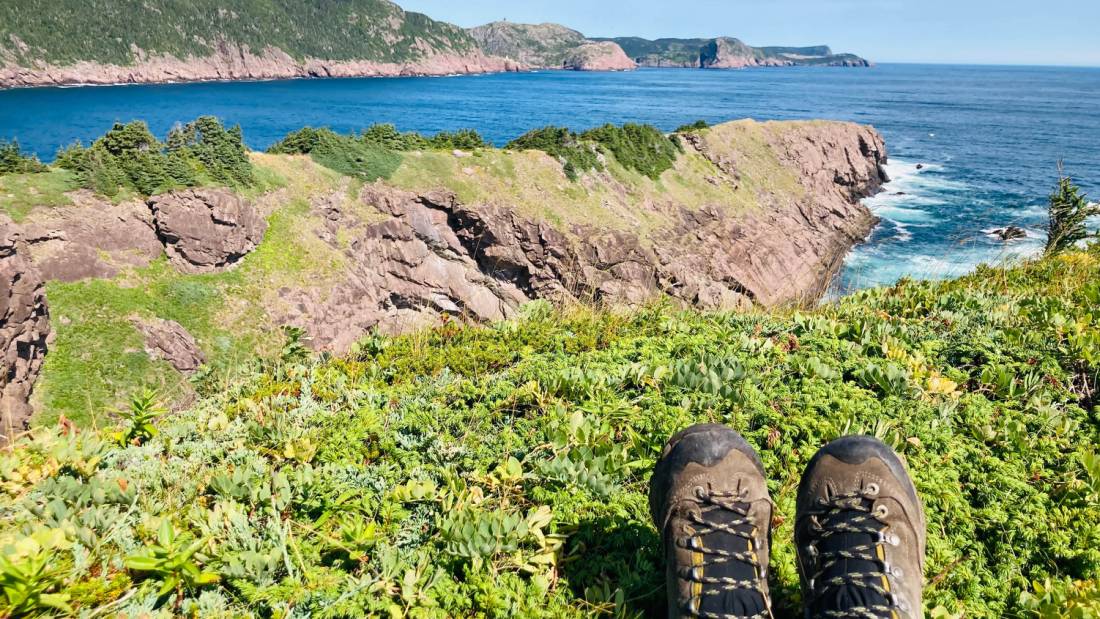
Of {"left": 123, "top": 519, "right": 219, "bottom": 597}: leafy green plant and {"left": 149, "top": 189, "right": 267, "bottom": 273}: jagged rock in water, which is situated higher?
{"left": 123, "top": 519, "right": 219, "bottom": 597}: leafy green plant

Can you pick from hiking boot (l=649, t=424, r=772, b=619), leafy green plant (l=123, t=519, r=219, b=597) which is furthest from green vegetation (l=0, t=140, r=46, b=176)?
hiking boot (l=649, t=424, r=772, b=619)

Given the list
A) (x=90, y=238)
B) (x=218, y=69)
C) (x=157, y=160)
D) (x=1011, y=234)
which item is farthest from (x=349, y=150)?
(x=218, y=69)

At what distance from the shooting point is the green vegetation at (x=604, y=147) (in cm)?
3572

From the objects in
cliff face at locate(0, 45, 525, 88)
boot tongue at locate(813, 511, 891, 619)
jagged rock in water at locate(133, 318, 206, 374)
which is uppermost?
cliff face at locate(0, 45, 525, 88)

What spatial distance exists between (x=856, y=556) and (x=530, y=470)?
1885 millimetres

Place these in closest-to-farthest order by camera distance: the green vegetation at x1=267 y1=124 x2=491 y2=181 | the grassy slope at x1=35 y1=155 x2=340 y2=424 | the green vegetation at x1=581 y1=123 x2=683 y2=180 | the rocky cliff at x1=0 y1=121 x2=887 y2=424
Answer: the grassy slope at x1=35 y1=155 x2=340 y2=424 → the rocky cliff at x1=0 y1=121 x2=887 y2=424 → the green vegetation at x1=267 y1=124 x2=491 y2=181 → the green vegetation at x1=581 y1=123 x2=683 y2=180

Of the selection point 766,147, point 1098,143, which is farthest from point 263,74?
point 1098,143

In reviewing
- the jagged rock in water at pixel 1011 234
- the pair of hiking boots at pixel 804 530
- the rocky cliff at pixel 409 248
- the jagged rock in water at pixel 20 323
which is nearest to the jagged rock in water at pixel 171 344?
the rocky cliff at pixel 409 248

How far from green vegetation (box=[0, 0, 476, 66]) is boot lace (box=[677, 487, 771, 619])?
479 feet

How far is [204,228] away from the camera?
74.2ft

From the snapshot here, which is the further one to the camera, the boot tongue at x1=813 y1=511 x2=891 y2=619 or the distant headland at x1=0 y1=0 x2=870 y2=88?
the distant headland at x1=0 y1=0 x2=870 y2=88

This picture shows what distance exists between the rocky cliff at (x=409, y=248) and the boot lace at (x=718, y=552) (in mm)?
4771

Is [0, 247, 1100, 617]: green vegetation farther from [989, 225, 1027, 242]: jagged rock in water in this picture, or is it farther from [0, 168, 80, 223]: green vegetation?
[0, 168, 80, 223]: green vegetation

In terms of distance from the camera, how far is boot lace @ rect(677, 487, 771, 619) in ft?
8.13
